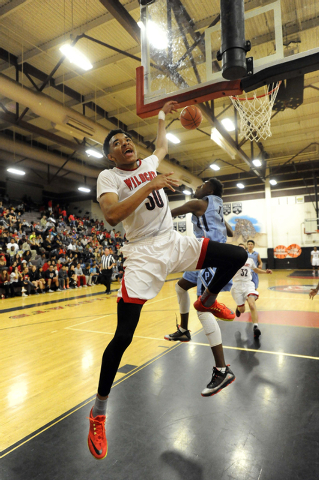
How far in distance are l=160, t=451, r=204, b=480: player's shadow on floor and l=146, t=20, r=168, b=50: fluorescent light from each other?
4378 millimetres

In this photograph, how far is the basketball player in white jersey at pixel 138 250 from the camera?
5.74 feet

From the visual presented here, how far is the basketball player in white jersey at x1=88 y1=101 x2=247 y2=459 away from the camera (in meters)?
1.75

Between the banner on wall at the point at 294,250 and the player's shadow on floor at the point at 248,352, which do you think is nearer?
the player's shadow on floor at the point at 248,352

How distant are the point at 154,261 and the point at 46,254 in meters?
11.8

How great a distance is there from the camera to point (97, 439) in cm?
176

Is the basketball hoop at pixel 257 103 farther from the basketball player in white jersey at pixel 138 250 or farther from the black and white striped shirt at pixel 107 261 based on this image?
the black and white striped shirt at pixel 107 261

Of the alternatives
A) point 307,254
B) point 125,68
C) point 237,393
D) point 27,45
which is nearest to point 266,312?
point 237,393

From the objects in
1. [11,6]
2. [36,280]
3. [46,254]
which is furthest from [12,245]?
[11,6]

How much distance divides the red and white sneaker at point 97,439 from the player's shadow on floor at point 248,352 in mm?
1957

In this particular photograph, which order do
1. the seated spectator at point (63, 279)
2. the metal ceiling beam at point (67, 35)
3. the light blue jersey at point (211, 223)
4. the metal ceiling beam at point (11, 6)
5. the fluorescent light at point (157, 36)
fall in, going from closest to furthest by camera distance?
the light blue jersey at point (211, 223) < the fluorescent light at point (157, 36) < the metal ceiling beam at point (11, 6) < the metal ceiling beam at point (67, 35) < the seated spectator at point (63, 279)

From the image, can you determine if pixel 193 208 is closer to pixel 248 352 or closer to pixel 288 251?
pixel 248 352

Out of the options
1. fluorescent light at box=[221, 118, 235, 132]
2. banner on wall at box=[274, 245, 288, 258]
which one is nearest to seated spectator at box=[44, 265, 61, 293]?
fluorescent light at box=[221, 118, 235, 132]

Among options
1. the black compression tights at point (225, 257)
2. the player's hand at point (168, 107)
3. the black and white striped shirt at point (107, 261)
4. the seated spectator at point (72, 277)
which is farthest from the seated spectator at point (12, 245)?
the black compression tights at point (225, 257)

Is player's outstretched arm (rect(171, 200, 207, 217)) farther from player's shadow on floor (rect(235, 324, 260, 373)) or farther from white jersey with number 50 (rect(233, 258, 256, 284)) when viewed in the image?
white jersey with number 50 (rect(233, 258, 256, 284))
